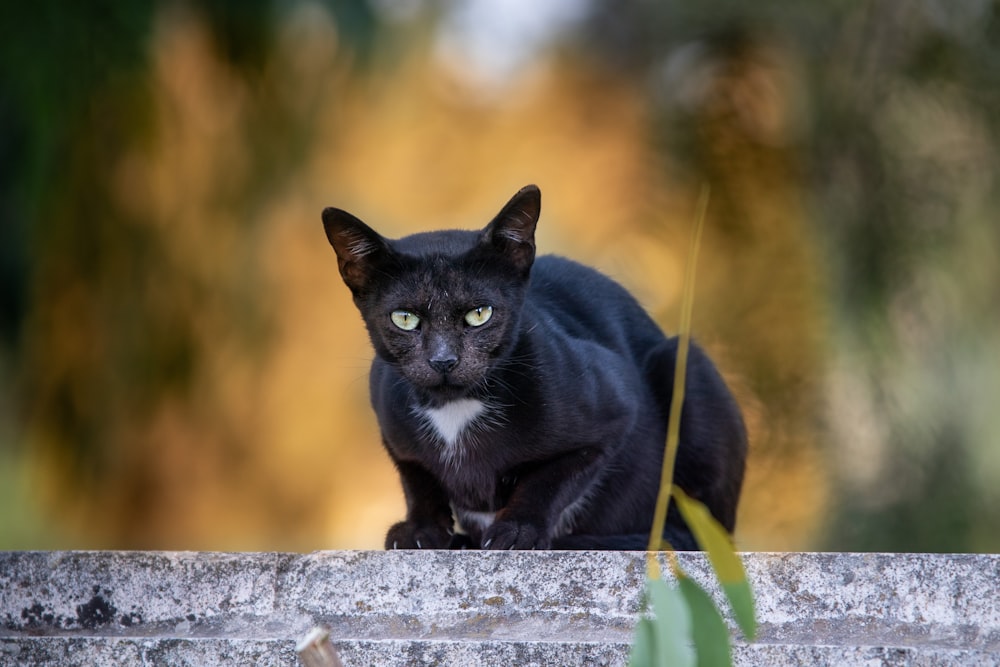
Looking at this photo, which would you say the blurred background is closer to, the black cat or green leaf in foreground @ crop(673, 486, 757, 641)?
the black cat

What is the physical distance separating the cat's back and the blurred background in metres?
A: 0.45

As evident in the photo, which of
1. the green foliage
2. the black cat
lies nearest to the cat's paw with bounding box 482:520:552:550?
the black cat

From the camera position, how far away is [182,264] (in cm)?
573

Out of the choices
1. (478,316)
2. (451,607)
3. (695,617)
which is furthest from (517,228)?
(695,617)

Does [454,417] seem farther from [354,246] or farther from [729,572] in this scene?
[729,572]

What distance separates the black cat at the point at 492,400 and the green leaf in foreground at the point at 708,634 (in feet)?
3.46

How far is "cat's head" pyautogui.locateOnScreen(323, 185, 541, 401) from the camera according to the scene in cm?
236

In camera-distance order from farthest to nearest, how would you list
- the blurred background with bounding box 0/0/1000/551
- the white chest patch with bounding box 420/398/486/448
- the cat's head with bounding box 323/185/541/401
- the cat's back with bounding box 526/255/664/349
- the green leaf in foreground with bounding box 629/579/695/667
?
1. the blurred background with bounding box 0/0/1000/551
2. the cat's back with bounding box 526/255/664/349
3. the white chest patch with bounding box 420/398/486/448
4. the cat's head with bounding box 323/185/541/401
5. the green leaf in foreground with bounding box 629/579/695/667

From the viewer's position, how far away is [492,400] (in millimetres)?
2457

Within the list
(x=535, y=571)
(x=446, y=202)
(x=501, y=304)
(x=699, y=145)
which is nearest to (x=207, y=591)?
(x=535, y=571)

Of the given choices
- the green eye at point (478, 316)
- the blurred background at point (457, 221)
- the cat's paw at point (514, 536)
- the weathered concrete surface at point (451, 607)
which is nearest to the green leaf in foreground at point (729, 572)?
the weathered concrete surface at point (451, 607)

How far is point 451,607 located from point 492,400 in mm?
677

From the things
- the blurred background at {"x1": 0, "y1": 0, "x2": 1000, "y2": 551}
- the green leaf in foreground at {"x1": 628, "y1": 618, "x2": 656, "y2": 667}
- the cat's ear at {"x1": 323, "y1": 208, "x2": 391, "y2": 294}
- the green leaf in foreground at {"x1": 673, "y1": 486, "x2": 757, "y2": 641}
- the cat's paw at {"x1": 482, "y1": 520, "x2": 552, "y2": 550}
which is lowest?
the green leaf in foreground at {"x1": 628, "y1": 618, "x2": 656, "y2": 667}

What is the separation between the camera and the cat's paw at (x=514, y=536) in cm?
226
